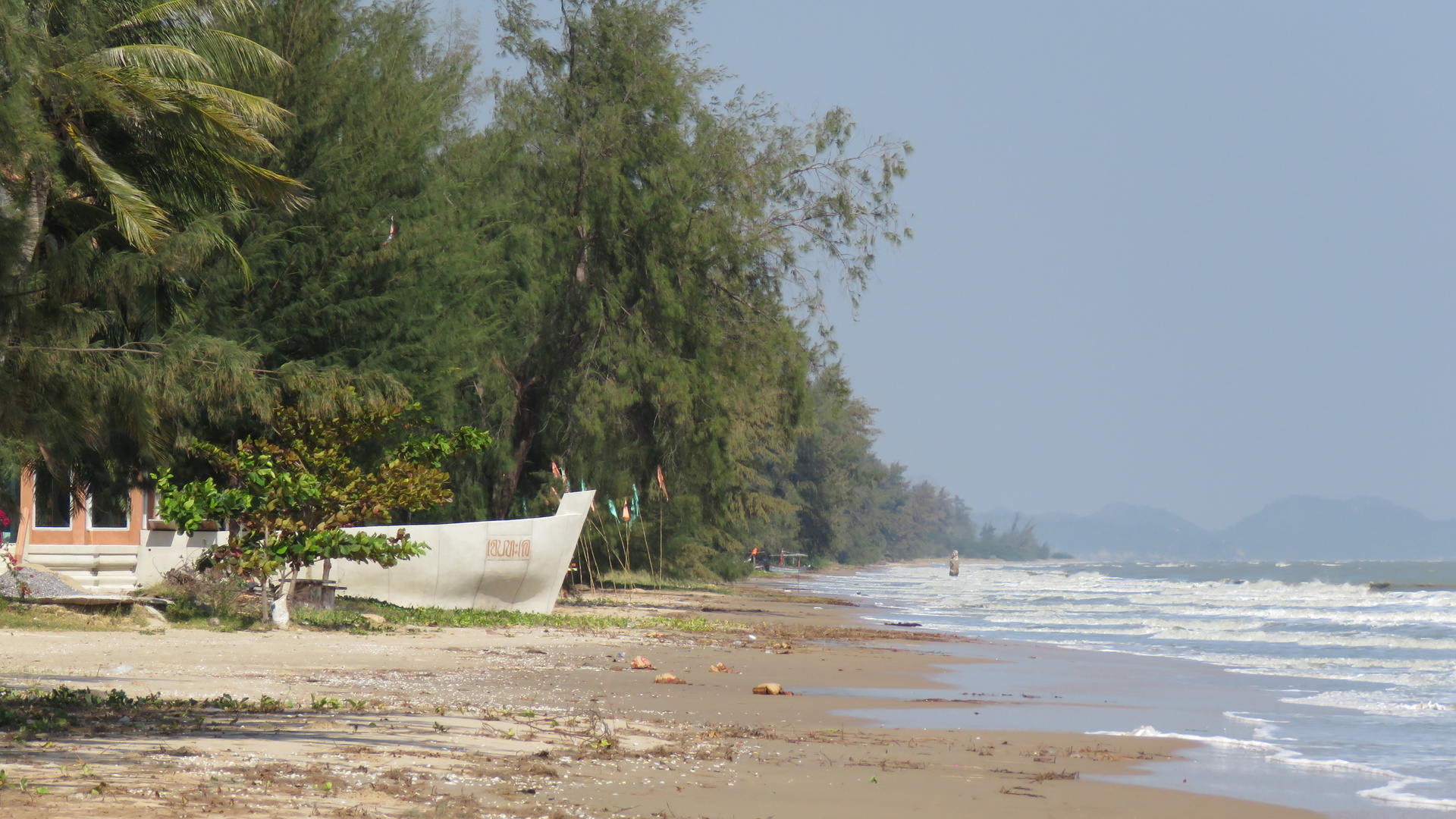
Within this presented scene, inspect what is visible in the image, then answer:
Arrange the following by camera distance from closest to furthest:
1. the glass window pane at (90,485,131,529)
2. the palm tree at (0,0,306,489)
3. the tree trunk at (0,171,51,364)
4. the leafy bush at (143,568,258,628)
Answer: the tree trunk at (0,171,51,364), the palm tree at (0,0,306,489), the glass window pane at (90,485,131,529), the leafy bush at (143,568,258,628)

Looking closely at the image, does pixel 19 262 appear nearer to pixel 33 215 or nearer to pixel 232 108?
pixel 33 215

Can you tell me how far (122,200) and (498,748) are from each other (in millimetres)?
4985

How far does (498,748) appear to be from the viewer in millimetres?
7094

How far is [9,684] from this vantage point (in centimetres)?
891

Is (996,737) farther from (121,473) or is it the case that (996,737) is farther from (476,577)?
(476,577)

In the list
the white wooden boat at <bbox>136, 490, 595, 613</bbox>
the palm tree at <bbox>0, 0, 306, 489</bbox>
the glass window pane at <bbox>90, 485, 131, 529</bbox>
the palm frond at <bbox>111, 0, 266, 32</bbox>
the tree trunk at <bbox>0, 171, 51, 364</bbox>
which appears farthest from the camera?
the white wooden boat at <bbox>136, 490, 595, 613</bbox>

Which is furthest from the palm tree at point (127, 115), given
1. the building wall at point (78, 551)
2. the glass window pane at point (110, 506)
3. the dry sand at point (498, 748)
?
the building wall at point (78, 551)

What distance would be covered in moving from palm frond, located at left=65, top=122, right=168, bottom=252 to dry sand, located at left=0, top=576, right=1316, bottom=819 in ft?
10.9

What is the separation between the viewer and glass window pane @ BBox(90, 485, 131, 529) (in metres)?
13.6

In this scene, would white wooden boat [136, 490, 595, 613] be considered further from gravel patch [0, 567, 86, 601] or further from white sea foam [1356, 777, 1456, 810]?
white sea foam [1356, 777, 1456, 810]

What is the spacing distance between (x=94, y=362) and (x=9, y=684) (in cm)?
246

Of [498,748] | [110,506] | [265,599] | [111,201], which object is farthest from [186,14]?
[498,748]

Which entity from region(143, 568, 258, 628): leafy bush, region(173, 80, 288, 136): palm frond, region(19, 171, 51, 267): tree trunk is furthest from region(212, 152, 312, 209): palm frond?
region(143, 568, 258, 628): leafy bush

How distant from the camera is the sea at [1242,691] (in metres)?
8.41
